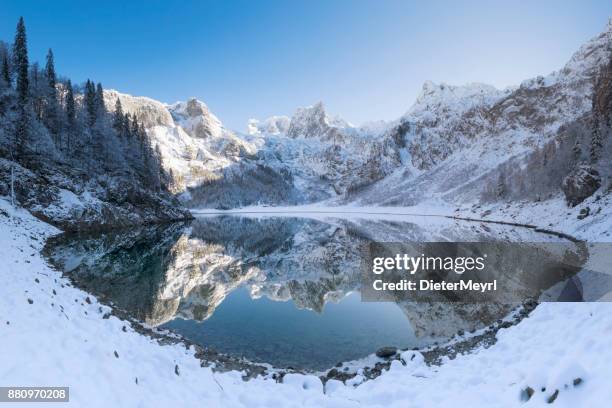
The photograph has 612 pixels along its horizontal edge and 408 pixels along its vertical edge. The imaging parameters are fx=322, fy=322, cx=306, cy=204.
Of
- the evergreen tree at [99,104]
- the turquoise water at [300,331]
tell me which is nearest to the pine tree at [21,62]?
the evergreen tree at [99,104]

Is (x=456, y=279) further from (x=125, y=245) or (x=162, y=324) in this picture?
(x=125, y=245)

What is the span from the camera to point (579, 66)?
18662 cm

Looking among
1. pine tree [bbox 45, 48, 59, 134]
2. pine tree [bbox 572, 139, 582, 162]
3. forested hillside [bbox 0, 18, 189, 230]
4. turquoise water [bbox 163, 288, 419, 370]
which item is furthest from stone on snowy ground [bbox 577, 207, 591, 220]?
pine tree [bbox 45, 48, 59, 134]

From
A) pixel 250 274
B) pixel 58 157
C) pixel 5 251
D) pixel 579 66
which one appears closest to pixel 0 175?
pixel 58 157

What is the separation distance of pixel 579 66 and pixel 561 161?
151m

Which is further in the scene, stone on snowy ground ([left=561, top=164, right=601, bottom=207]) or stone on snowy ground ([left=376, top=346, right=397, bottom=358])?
stone on snowy ground ([left=561, top=164, right=601, bottom=207])

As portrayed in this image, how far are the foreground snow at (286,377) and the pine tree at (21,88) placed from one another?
2278 inches

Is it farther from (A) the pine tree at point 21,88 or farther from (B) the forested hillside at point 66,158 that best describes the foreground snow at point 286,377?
(A) the pine tree at point 21,88

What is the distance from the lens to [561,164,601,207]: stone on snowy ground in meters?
51.7

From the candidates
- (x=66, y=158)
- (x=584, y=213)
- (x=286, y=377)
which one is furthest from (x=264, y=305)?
(x=66, y=158)

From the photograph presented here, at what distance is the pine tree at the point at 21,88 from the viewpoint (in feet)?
183

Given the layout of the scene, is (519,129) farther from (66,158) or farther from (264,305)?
(66,158)

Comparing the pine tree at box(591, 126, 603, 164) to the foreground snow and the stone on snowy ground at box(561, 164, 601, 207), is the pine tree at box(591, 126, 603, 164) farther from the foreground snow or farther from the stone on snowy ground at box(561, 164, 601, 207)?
the foreground snow

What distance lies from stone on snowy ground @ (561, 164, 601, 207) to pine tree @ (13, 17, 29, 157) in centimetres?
9284
